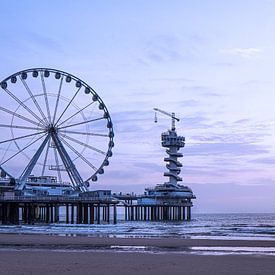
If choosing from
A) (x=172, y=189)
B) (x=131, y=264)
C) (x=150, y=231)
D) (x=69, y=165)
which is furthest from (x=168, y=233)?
(x=172, y=189)

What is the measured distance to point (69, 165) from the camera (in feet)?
217

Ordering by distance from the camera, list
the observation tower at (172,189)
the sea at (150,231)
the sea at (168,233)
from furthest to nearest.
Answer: the observation tower at (172,189)
the sea at (150,231)
the sea at (168,233)

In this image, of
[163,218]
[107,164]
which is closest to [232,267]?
[107,164]

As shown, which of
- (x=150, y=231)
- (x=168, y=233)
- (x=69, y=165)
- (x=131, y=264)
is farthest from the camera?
(x=69, y=165)

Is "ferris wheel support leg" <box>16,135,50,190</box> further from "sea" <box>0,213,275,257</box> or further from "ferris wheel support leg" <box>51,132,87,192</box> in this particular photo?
"sea" <box>0,213,275,257</box>

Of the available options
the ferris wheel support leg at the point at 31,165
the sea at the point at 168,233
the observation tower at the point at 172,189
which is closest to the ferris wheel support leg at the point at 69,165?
the ferris wheel support leg at the point at 31,165

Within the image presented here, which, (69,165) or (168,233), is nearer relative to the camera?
(168,233)

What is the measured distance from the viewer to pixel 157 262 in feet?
65.8

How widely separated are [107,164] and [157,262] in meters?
48.9

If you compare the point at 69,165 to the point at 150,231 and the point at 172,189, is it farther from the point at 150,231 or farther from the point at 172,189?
the point at 172,189

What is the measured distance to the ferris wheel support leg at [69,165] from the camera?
6406 centimetres

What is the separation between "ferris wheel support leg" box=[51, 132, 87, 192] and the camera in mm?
64062

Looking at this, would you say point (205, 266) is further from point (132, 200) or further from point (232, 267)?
point (132, 200)

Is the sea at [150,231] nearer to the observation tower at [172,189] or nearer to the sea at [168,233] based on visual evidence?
the sea at [168,233]
